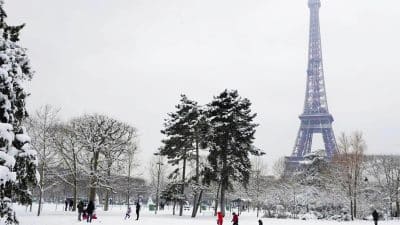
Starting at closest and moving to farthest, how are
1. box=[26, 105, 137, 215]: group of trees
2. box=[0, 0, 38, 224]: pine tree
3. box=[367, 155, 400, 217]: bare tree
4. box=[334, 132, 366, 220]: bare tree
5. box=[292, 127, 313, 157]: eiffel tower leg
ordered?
box=[0, 0, 38, 224]: pine tree → box=[26, 105, 137, 215]: group of trees → box=[334, 132, 366, 220]: bare tree → box=[367, 155, 400, 217]: bare tree → box=[292, 127, 313, 157]: eiffel tower leg

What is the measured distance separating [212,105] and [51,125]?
1681cm

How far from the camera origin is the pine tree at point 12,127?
15.6 metres

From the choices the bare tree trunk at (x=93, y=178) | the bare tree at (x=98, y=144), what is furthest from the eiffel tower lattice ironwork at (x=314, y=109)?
the bare tree trunk at (x=93, y=178)

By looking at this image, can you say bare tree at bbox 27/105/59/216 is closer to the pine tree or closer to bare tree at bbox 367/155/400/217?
the pine tree

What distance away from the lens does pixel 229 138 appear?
Answer: 44.1 m

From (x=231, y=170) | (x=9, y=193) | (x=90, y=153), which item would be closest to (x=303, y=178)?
(x=231, y=170)

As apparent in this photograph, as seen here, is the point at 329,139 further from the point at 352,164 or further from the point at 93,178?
the point at 93,178

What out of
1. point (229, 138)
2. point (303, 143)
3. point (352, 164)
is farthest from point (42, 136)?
point (303, 143)

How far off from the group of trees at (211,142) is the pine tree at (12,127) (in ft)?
78.2

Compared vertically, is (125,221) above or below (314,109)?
below

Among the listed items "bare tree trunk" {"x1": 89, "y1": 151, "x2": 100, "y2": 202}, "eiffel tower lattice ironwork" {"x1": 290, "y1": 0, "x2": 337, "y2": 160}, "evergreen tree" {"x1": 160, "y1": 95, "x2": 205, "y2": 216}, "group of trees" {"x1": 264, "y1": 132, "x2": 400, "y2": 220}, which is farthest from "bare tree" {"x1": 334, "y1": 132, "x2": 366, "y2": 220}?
"eiffel tower lattice ironwork" {"x1": 290, "y1": 0, "x2": 337, "y2": 160}

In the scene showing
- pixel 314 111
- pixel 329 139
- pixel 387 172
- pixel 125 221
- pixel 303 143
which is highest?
pixel 314 111

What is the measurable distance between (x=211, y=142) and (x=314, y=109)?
7847cm

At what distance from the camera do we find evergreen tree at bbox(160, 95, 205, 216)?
137 feet
